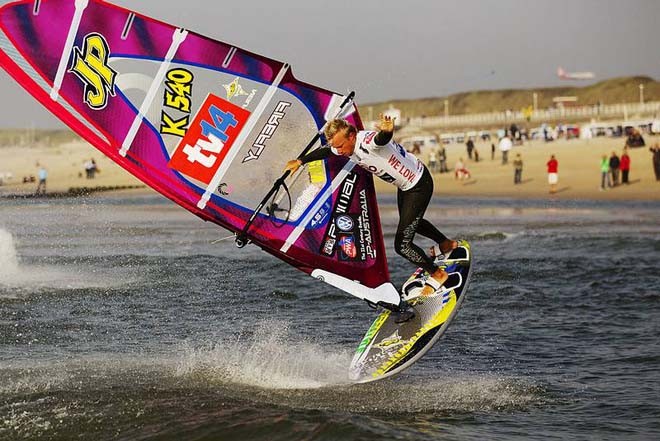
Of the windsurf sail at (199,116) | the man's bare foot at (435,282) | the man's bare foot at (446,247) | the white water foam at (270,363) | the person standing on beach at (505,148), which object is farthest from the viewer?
the person standing on beach at (505,148)

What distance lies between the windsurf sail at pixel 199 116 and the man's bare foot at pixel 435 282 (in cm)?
30

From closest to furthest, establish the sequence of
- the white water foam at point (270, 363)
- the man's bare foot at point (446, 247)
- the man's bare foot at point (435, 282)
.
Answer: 1. the white water foam at point (270, 363)
2. the man's bare foot at point (435, 282)
3. the man's bare foot at point (446, 247)

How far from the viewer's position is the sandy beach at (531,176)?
36.0m

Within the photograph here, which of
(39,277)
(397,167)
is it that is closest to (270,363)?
(397,167)

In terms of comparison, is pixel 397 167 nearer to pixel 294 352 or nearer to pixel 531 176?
pixel 294 352

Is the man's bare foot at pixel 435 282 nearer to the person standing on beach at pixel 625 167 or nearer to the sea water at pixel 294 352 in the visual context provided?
the sea water at pixel 294 352

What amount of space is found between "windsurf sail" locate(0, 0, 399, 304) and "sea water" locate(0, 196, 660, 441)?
1208mm

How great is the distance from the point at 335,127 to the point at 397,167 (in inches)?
26.2

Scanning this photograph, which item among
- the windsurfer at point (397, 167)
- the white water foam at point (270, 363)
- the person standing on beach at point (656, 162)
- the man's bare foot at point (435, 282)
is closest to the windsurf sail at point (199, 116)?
the man's bare foot at point (435, 282)

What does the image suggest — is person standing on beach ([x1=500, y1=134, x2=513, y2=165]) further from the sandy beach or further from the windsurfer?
the windsurfer

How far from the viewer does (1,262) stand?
51.0ft

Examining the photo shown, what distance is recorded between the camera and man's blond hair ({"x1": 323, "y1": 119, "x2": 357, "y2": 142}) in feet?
26.0

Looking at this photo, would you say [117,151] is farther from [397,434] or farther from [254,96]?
[397,434]

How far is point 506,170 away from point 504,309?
32536mm
